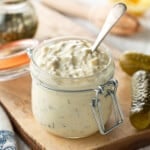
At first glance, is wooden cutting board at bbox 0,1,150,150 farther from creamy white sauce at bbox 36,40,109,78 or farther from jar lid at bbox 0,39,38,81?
creamy white sauce at bbox 36,40,109,78

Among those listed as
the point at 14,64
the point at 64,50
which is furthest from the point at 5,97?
the point at 64,50

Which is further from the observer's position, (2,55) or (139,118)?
(2,55)

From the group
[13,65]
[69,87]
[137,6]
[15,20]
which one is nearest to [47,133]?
[69,87]

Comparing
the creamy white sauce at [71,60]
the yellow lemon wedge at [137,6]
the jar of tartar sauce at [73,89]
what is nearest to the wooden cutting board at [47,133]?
the jar of tartar sauce at [73,89]

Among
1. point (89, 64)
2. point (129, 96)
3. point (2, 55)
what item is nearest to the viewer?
point (89, 64)

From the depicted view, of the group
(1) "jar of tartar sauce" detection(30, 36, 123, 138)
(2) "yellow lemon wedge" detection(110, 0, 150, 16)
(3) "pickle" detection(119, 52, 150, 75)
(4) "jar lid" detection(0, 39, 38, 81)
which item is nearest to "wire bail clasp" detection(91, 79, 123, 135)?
(1) "jar of tartar sauce" detection(30, 36, 123, 138)

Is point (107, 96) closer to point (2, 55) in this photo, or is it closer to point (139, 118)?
point (139, 118)

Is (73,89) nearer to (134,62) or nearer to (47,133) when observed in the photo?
(47,133)

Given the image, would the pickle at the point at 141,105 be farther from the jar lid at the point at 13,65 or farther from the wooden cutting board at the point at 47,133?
the jar lid at the point at 13,65
